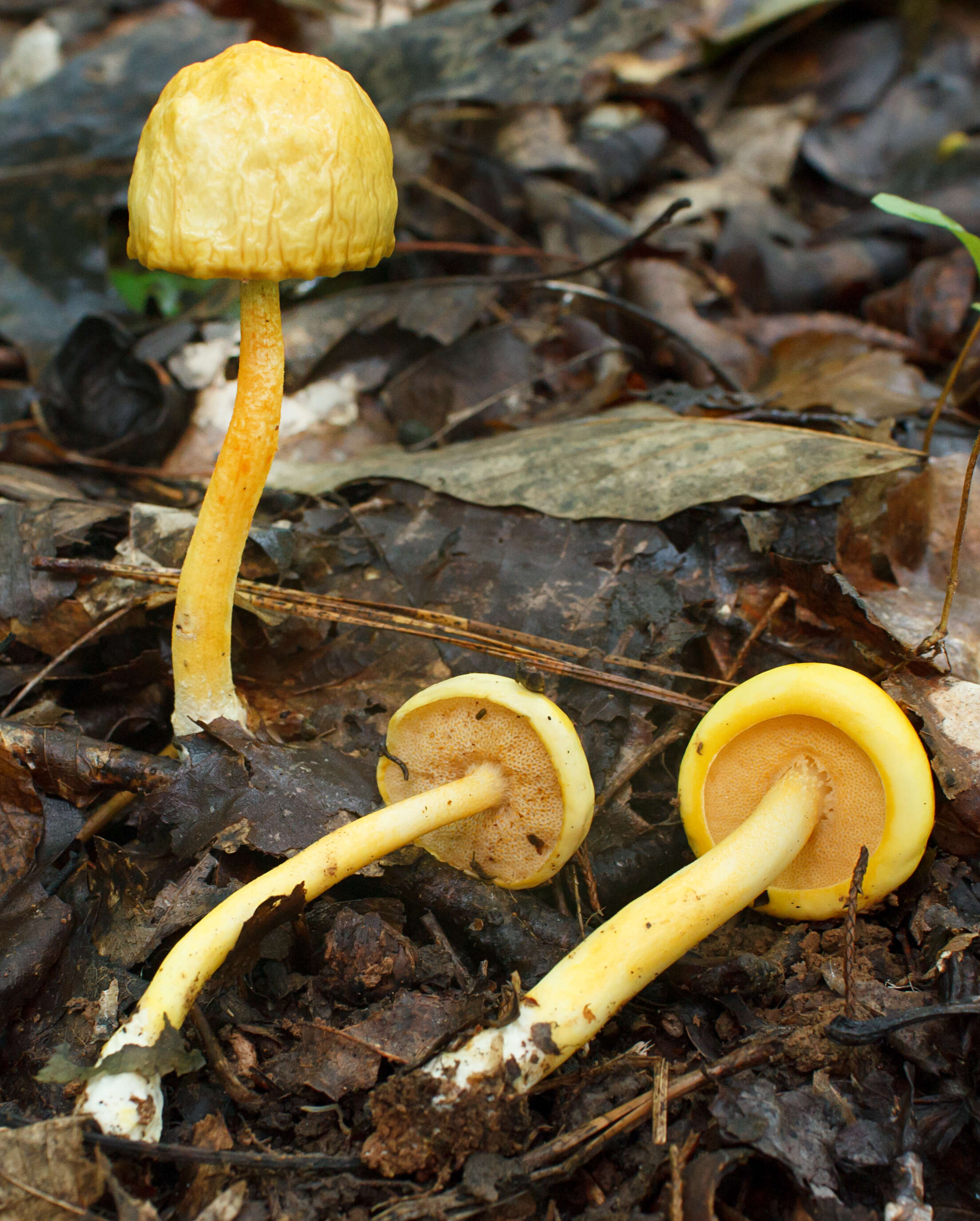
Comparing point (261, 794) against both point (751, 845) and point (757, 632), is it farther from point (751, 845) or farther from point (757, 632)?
point (757, 632)

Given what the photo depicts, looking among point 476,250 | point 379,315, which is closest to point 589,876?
point 379,315

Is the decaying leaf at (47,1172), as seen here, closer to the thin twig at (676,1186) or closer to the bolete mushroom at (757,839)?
the bolete mushroom at (757,839)

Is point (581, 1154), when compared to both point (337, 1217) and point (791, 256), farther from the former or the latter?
point (791, 256)

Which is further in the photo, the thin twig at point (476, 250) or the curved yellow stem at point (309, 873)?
the thin twig at point (476, 250)

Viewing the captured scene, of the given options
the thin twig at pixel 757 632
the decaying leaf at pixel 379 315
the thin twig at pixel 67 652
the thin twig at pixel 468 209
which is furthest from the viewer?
the thin twig at pixel 468 209

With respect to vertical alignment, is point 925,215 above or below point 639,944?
above

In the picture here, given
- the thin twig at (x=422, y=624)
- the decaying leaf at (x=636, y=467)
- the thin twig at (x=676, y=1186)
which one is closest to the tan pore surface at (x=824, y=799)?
the thin twig at (x=422, y=624)

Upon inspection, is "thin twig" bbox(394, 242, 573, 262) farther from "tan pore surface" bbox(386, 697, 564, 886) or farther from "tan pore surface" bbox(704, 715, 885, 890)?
"tan pore surface" bbox(704, 715, 885, 890)
